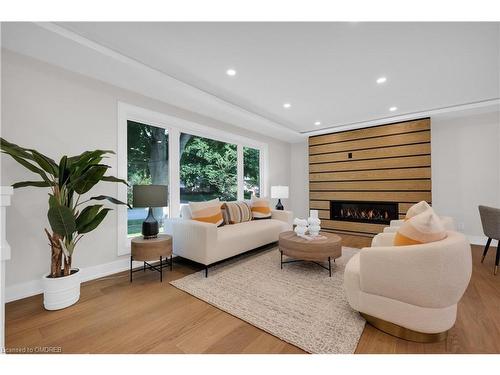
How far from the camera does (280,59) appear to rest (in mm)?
2426

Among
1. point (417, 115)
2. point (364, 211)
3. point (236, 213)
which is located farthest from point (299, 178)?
point (236, 213)

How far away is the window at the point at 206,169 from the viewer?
3920 millimetres

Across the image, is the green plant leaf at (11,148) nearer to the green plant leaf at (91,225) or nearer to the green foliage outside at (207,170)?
the green plant leaf at (91,225)

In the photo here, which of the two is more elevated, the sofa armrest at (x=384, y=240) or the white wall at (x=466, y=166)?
the white wall at (x=466, y=166)

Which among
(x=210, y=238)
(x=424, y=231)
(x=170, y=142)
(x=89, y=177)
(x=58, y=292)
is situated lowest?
(x=58, y=292)

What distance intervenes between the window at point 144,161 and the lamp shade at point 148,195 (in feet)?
2.05

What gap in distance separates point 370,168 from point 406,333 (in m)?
4.02

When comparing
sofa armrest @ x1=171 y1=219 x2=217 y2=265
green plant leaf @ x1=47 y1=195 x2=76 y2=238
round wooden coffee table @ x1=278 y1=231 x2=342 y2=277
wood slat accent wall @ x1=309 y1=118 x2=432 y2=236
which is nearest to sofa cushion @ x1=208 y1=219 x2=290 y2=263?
sofa armrest @ x1=171 y1=219 x2=217 y2=265

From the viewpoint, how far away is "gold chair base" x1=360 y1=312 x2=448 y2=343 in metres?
1.50

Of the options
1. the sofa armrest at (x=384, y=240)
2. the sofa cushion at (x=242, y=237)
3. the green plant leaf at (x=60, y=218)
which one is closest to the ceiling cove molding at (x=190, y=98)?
the green plant leaf at (x=60, y=218)

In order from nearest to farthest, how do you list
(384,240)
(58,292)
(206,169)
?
(58,292), (384,240), (206,169)

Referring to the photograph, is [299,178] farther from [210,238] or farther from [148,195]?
[148,195]

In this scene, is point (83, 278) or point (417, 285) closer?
point (417, 285)
